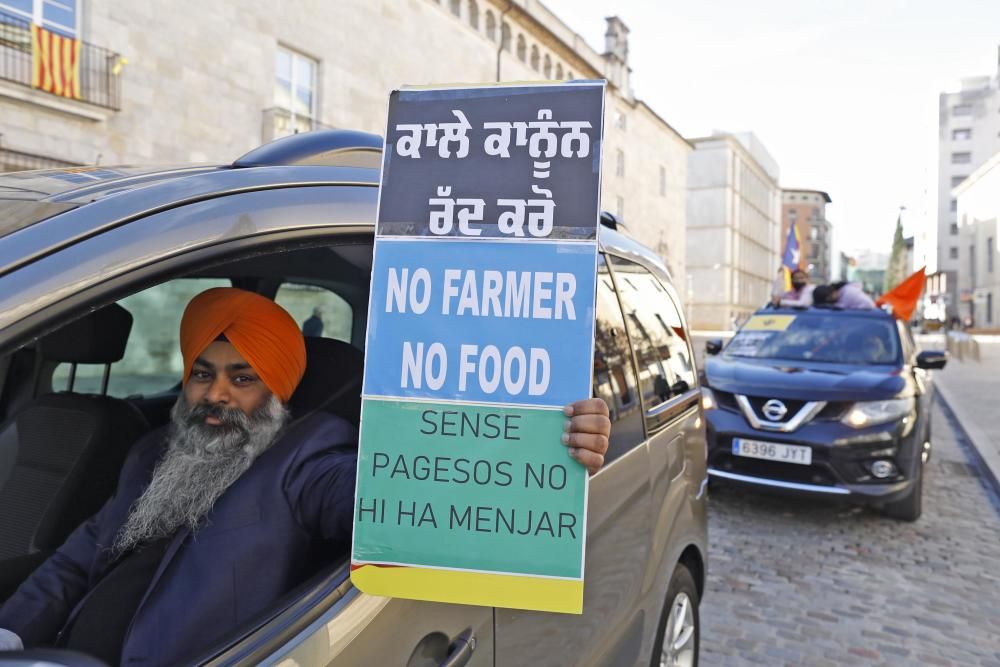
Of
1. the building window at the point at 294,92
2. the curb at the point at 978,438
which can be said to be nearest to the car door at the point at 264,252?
the curb at the point at 978,438

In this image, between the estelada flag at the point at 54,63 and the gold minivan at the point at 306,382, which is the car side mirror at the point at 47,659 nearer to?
the gold minivan at the point at 306,382

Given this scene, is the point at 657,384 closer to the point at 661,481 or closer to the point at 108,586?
the point at 661,481

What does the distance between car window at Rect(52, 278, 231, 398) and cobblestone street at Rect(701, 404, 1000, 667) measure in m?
2.90

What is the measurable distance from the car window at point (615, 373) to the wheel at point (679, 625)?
25.6 inches

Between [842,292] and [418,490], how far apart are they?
7723 mm

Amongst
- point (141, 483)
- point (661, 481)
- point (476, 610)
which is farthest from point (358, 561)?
point (661, 481)

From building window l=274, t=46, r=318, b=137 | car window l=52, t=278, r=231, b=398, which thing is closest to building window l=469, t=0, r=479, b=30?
building window l=274, t=46, r=318, b=137

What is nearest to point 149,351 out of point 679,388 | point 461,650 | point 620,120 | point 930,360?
point 679,388

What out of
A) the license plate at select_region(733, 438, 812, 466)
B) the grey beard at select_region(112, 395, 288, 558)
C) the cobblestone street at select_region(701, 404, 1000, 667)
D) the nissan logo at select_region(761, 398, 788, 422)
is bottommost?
the cobblestone street at select_region(701, 404, 1000, 667)

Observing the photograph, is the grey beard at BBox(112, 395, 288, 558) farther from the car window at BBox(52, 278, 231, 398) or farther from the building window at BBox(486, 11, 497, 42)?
the building window at BBox(486, 11, 497, 42)

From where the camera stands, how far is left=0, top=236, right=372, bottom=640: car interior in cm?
220

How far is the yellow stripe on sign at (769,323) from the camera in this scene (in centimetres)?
731

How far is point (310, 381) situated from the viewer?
7.11 feet

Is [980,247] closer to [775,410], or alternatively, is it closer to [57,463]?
[775,410]
